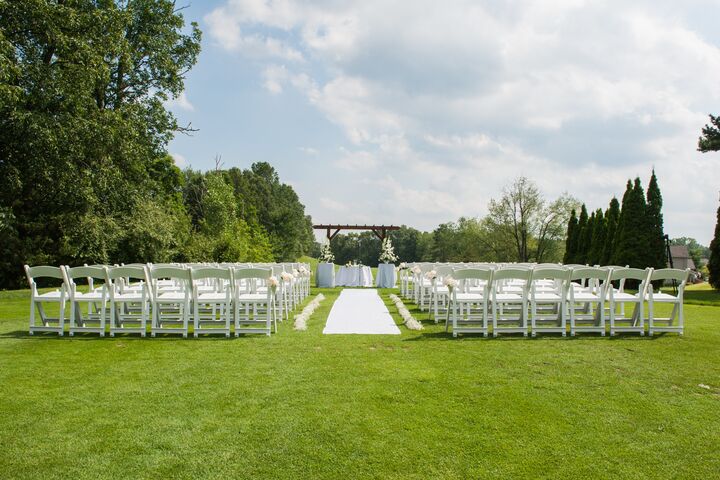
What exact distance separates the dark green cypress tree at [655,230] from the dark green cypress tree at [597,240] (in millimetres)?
4619

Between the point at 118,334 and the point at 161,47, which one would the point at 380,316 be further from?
the point at 161,47

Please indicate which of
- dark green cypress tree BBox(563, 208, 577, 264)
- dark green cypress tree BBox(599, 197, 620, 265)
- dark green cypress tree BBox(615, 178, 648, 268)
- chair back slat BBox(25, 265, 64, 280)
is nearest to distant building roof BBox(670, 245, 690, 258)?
dark green cypress tree BBox(563, 208, 577, 264)

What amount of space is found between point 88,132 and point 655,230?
23030mm

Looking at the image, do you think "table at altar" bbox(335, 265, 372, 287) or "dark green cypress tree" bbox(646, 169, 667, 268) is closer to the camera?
"dark green cypress tree" bbox(646, 169, 667, 268)

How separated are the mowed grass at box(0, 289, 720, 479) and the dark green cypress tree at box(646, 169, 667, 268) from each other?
18534 millimetres

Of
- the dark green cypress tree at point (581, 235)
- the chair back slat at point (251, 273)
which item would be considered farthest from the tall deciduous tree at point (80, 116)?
the dark green cypress tree at point (581, 235)

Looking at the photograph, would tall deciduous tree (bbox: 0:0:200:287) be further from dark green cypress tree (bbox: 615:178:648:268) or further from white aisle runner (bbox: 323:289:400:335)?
dark green cypress tree (bbox: 615:178:648:268)

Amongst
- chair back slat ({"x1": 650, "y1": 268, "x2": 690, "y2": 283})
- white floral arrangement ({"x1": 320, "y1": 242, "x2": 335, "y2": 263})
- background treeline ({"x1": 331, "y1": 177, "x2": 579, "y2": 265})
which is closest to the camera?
chair back slat ({"x1": 650, "y1": 268, "x2": 690, "y2": 283})

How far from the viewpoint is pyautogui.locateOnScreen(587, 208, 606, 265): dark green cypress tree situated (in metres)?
29.8

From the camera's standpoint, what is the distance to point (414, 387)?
5.38 m

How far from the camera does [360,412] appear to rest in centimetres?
457

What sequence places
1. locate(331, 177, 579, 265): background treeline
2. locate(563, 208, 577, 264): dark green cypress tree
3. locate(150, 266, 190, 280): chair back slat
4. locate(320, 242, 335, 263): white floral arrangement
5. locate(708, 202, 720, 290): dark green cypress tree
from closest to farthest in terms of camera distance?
locate(150, 266, 190, 280): chair back slat < locate(708, 202, 720, 290): dark green cypress tree < locate(320, 242, 335, 263): white floral arrangement < locate(563, 208, 577, 264): dark green cypress tree < locate(331, 177, 579, 265): background treeline

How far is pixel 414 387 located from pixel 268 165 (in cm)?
7377

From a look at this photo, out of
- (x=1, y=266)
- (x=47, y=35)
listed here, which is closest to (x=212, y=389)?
(x=47, y=35)
